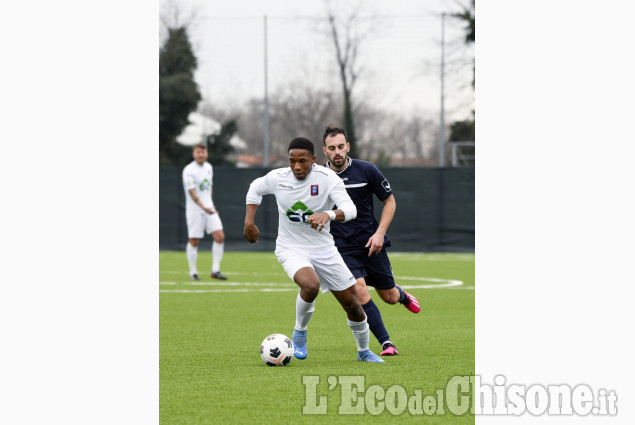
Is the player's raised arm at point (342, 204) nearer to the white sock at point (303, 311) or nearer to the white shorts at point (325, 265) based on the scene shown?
the white shorts at point (325, 265)

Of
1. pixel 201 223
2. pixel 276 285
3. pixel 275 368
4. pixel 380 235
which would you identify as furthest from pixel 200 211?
pixel 275 368

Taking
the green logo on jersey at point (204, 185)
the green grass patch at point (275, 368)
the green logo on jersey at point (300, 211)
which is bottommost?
the green grass patch at point (275, 368)

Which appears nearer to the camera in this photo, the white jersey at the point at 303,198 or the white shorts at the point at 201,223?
the white jersey at the point at 303,198

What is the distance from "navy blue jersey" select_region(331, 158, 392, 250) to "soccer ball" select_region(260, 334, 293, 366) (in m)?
1.59

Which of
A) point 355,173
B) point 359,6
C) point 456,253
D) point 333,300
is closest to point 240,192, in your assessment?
point 456,253

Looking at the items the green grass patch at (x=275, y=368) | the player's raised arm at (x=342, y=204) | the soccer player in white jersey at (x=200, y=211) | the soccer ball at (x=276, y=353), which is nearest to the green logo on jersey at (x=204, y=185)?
the soccer player in white jersey at (x=200, y=211)

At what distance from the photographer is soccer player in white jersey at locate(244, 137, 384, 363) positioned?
25.3 feet

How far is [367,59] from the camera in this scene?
28.6 m

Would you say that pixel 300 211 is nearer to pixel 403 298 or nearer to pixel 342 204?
pixel 342 204

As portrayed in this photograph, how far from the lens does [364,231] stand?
880cm

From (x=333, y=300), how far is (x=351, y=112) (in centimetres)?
1650

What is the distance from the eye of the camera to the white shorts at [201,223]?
17.0 metres

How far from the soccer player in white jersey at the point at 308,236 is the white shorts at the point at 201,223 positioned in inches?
357

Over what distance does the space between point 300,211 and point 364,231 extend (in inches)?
45.4
